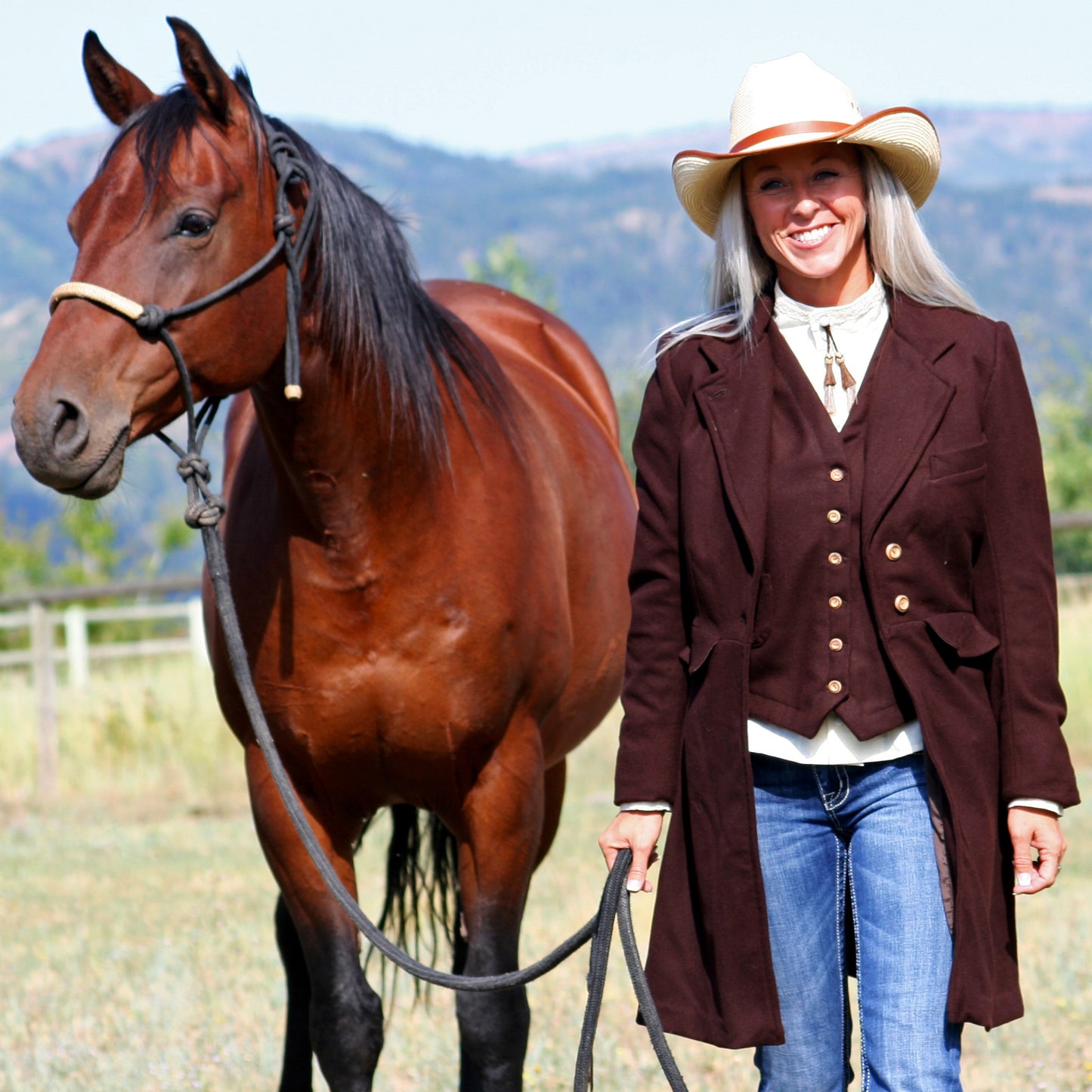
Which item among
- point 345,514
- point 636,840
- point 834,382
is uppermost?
point 834,382

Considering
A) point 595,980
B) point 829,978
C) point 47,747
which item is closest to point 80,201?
point 595,980

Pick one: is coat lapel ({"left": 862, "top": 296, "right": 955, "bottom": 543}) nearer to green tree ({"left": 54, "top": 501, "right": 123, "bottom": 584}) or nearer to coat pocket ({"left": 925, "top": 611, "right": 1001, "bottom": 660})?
coat pocket ({"left": 925, "top": 611, "right": 1001, "bottom": 660})

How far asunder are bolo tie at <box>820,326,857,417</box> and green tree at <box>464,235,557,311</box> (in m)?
24.1

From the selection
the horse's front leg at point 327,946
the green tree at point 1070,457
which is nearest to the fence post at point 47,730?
the horse's front leg at point 327,946

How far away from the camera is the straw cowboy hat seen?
2.15m

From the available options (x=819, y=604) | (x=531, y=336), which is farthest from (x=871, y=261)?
(x=531, y=336)

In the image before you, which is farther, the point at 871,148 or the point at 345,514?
the point at 345,514

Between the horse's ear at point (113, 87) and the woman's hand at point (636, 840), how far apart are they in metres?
1.55

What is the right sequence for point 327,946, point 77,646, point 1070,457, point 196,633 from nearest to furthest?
point 327,946 → point 77,646 → point 196,633 → point 1070,457

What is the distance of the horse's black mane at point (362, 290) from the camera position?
256 centimetres

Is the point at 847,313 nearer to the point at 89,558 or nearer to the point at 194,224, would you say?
the point at 194,224

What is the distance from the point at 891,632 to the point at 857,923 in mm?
432

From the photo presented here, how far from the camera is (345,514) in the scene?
9.31ft

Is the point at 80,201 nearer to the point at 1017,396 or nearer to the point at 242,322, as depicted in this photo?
the point at 242,322
